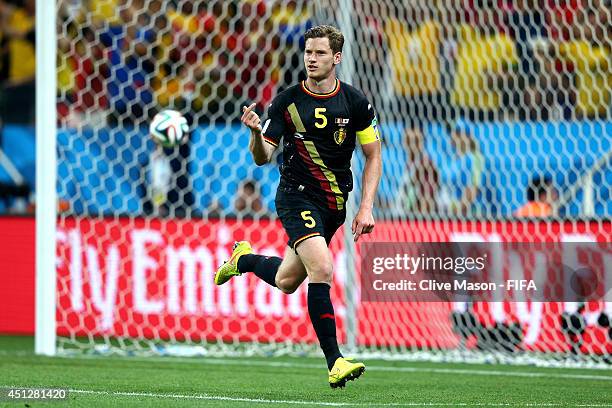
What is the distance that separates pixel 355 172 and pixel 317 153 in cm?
354

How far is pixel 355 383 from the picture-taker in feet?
24.0

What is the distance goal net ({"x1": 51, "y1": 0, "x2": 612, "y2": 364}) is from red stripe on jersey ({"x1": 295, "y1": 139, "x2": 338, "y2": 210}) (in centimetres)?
326

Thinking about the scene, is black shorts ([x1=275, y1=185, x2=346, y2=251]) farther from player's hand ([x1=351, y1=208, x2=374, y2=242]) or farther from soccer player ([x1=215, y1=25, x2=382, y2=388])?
player's hand ([x1=351, y1=208, x2=374, y2=242])

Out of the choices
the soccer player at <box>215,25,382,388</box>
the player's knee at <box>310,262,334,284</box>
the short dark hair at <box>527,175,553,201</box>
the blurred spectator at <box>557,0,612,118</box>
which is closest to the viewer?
the player's knee at <box>310,262,334,284</box>

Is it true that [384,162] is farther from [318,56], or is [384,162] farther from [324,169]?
[318,56]

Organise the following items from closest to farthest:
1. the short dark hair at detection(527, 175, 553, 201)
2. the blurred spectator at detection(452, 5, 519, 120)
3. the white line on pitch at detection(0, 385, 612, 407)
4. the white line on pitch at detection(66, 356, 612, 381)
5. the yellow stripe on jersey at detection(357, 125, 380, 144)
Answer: the white line on pitch at detection(0, 385, 612, 407) → the yellow stripe on jersey at detection(357, 125, 380, 144) → the white line on pitch at detection(66, 356, 612, 381) → the short dark hair at detection(527, 175, 553, 201) → the blurred spectator at detection(452, 5, 519, 120)

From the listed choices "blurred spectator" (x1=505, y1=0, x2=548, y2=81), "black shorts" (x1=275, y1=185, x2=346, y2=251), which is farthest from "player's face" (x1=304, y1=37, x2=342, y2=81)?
"blurred spectator" (x1=505, y1=0, x2=548, y2=81)

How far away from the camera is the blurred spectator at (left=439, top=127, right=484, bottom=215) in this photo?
33.8 ft

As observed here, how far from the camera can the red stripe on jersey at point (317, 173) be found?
6703 mm

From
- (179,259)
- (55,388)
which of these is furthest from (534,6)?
(55,388)

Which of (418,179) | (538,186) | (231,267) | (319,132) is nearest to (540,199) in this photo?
(538,186)

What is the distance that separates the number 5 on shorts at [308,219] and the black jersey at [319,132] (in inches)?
7.1

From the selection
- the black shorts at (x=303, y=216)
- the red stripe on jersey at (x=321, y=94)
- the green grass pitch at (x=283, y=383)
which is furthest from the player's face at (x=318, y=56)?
the green grass pitch at (x=283, y=383)

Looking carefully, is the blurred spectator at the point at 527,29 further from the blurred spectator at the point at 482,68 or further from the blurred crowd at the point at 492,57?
the blurred spectator at the point at 482,68
